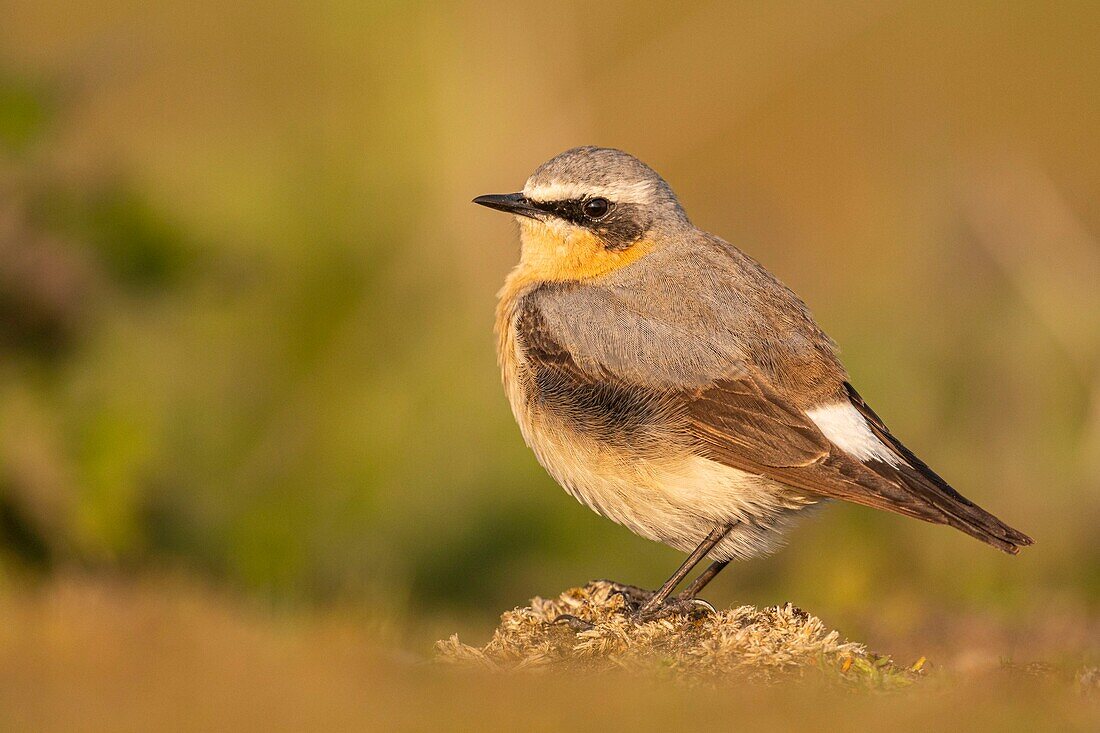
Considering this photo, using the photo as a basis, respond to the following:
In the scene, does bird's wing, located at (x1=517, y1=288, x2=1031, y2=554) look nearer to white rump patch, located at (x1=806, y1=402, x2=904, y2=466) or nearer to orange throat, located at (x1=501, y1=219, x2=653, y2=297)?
white rump patch, located at (x1=806, y1=402, x2=904, y2=466)

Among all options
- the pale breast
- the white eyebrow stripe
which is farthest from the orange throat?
the pale breast

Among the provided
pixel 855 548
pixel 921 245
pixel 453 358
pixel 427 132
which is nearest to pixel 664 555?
pixel 855 548

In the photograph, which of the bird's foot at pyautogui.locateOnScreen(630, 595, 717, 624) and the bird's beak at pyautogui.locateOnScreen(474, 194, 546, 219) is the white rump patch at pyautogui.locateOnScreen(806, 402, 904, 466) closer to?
the bird's foot at pyautogui.locateOnScreen(630, 595, 717, 624)

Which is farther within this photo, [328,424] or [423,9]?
[423,9]

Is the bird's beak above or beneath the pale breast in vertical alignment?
above

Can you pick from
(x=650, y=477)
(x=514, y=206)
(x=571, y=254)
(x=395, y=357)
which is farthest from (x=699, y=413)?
(x=395, y=357)

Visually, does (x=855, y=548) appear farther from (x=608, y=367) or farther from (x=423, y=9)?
(x=423, y=9)

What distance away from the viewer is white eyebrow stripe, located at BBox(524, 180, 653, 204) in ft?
23.1

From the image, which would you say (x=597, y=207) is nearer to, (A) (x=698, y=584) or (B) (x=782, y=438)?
(B) (x=782, y=438)

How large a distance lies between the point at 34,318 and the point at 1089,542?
7446 mm

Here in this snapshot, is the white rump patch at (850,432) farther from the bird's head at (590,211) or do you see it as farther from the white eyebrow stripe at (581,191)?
the white eyebrow stripe at (581,191)

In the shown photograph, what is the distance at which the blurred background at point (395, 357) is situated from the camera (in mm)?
8148

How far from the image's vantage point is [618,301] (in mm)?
6508

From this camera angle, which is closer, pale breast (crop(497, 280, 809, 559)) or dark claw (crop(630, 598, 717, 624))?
dark claw (crop(630, 598, 717, 624))
